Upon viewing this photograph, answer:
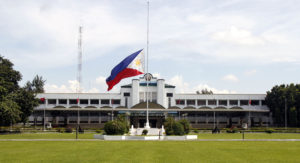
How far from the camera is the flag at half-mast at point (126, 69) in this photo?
47062 millimetres

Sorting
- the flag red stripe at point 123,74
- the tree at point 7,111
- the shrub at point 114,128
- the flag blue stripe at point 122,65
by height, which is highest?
the flag blue stripe at point 122,65

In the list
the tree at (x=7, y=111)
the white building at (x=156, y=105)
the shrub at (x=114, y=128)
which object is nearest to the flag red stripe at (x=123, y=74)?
the shrub at (x=114, y=128)

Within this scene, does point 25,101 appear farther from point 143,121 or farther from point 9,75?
point 143,121

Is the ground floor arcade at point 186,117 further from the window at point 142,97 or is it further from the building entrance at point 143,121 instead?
the window at point 142,97

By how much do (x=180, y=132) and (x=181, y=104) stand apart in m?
57.8

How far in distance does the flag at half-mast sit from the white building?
173 feet

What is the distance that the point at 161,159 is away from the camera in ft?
75.4

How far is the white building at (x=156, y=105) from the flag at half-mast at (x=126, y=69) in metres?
52.6

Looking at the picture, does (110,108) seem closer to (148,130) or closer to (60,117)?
(60,117)

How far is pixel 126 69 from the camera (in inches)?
1850

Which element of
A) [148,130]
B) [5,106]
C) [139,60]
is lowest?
[148,130]

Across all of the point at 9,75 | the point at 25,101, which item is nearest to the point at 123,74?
the point at 25,101

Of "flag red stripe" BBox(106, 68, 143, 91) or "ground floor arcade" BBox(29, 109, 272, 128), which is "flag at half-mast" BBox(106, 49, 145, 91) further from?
"ground floor arcade" BBox(29, 109, 272, 128)

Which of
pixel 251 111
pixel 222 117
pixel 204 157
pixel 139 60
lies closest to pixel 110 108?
pixel 222 117
